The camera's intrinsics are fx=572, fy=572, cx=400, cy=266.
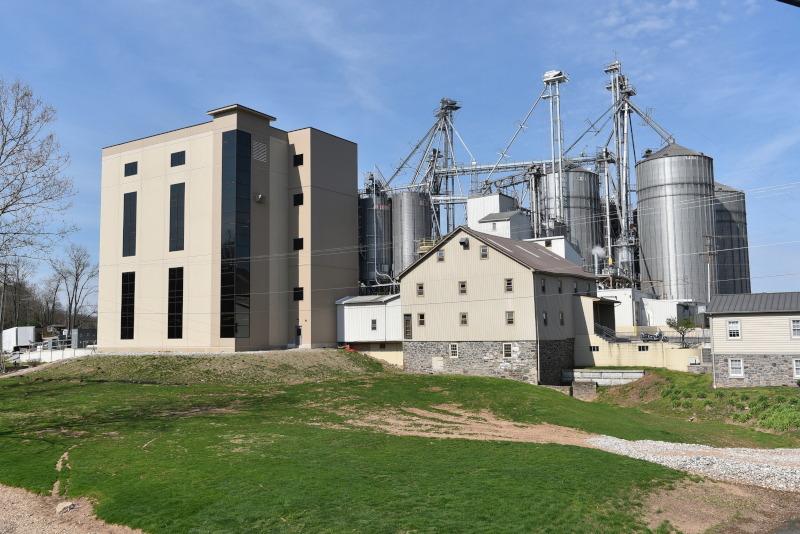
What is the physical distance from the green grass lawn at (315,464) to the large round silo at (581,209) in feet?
145

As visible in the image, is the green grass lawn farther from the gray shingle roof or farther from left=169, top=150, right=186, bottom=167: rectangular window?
left=169, top=150, right=186, bottom=167: rectangular window

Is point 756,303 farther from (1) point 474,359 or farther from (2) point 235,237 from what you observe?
(2) point 235,237

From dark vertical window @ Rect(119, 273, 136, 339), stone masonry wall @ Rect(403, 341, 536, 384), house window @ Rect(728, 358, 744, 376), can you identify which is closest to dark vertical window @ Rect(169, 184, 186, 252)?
dark vertical window @ Rect(119, 273, 136, 339)

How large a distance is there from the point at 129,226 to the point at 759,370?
191 ft

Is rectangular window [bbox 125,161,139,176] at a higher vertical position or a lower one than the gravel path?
higher

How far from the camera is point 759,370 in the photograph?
35.4m

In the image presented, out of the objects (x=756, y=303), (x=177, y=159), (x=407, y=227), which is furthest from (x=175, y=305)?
(x=756, y=303)

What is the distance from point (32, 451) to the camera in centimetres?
2022

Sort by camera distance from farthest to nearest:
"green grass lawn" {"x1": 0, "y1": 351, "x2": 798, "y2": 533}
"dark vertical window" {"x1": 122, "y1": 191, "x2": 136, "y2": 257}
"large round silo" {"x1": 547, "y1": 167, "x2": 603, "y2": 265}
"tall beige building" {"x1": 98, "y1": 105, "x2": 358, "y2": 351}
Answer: "large round silo" {"x1": 547, "y1": 167, "x2": 603, "y2": 265}
"dark vertical window" {"x1": 122, "y1": 191, "x2": 136, "y2": 257}
"tall beige building" {"x1": 98, "y1": 105, "x2": 358, "y2": 351}
"green grass lawn" {"x1": 0, "y1": 351, "x2": 798, "y2": 533}

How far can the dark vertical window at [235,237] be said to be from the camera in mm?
53469

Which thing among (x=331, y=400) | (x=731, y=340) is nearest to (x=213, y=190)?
(x=331, y=400)

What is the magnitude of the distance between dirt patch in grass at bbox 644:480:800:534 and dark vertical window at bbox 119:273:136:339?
55.5 metres

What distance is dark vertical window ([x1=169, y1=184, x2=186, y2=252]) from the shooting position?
2246 inches

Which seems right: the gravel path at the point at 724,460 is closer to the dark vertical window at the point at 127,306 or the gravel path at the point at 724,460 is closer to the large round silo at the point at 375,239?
the large round silo at the point at 375,239
